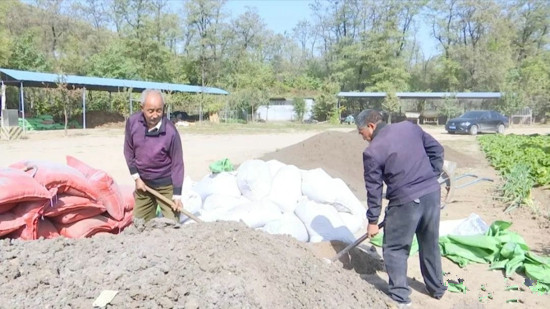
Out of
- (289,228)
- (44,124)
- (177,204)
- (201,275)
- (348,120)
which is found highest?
(177,204)

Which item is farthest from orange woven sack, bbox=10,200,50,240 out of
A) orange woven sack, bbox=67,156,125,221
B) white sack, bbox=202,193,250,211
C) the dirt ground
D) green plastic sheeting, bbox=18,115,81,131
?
green plastic sheeting, bbox=18,115,81,131

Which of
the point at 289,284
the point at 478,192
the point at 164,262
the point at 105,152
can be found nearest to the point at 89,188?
the point at 164,262

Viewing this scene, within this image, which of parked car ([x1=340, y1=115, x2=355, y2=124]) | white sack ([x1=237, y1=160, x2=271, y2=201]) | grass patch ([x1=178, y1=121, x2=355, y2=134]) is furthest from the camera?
parked car ([x1=340, y1=115, x2=355, y2=124])

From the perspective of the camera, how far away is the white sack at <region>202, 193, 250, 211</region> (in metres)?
5.23

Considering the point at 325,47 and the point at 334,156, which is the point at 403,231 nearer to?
the point at 334,156

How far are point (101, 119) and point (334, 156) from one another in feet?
69.0

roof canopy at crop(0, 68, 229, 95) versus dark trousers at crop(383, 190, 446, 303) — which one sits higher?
roof canopy at crop(0, 68, 229, 95)

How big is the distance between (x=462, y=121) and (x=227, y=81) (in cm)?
2643

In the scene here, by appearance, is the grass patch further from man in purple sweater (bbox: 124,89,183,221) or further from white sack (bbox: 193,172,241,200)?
man in purple sweater (bbox: 124,89,183,221)

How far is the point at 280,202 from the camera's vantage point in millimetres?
5469

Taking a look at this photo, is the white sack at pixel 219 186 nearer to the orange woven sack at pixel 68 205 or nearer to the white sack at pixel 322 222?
the white sack at pixel 322 222

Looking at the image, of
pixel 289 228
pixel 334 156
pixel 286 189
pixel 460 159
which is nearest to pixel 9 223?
pixel 289 228

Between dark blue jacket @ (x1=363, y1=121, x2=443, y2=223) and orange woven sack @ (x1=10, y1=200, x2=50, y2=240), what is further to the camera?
dark blue jacket @ (x1=363, y1=121, x2=443, y2=223)

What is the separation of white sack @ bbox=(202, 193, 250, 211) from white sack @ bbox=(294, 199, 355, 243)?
2.38ft
